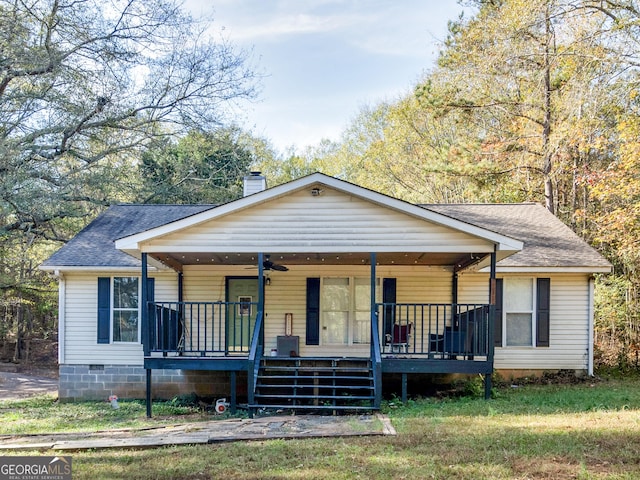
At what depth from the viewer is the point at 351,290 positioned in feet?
40.5

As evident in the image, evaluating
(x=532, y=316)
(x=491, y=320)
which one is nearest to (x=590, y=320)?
(x=532, y=316)

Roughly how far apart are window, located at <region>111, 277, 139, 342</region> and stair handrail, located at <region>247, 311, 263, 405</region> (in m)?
3.59

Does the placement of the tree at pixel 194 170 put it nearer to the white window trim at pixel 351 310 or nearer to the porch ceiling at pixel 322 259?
the porch ceiling at pixel 322 259

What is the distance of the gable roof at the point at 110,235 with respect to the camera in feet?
38.9

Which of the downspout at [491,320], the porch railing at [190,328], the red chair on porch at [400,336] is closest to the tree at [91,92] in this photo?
the porch railing at [190,328]

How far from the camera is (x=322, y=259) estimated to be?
11.5m

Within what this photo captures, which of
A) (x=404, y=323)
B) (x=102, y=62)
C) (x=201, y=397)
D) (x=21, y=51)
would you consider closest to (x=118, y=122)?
(x=102, y=62)

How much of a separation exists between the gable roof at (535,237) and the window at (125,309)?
25.4ft

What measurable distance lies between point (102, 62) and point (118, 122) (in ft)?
7.31

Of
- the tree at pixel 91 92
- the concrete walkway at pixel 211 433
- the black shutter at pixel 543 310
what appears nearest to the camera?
the concrete walkway at pixel 211 433

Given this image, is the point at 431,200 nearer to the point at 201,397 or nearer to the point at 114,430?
the point at 201,397

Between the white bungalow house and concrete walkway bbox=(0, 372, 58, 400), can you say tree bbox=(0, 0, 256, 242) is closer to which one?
the white bungalow house

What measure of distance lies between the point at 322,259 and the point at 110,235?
520 cm

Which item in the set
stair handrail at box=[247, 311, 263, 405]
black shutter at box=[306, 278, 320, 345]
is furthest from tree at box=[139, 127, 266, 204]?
stair handrail at box=[247, 311, 263, 405]
